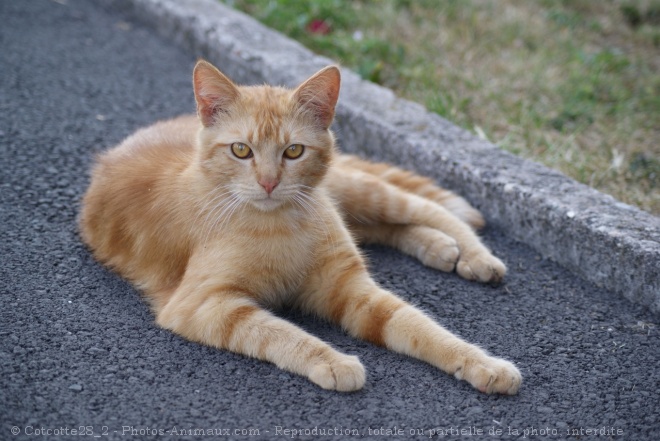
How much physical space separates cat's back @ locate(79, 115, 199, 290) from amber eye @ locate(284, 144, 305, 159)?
57 centimetres

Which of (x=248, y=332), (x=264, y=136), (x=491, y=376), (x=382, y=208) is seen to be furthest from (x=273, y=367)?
(x=382, y=208)

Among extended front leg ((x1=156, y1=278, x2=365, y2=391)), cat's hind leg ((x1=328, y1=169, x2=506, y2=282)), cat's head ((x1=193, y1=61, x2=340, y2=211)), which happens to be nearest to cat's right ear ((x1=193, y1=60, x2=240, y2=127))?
cat's head ((x1=193, y1=61, x2=340, y2=211))

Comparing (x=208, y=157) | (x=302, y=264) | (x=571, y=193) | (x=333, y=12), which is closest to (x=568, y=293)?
(x=571, y=193)

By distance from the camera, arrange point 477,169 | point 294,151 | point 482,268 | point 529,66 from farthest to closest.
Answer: point 529,66 → point 477,169 → point 482,268 → point 294,151

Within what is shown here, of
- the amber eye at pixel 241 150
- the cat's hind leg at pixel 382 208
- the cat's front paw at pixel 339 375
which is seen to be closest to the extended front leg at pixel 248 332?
the cat's front paw at pixel 339 375

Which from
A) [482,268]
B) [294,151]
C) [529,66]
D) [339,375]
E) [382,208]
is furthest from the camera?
[529,66]

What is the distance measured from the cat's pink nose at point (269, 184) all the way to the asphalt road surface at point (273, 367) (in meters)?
0.67

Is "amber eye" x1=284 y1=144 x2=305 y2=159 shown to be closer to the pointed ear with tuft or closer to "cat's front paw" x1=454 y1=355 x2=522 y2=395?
the pointed ear with tuft

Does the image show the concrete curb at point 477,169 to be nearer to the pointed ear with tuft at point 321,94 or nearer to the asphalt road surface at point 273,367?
the asphalt road surface at point 273,367

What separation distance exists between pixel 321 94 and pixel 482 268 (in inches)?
47.2

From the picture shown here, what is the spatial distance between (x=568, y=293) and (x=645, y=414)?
2.85 feet

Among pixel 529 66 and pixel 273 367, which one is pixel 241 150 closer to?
pixel 273 367

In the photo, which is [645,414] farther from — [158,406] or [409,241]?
[158,406]

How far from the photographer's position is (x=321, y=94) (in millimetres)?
3041
